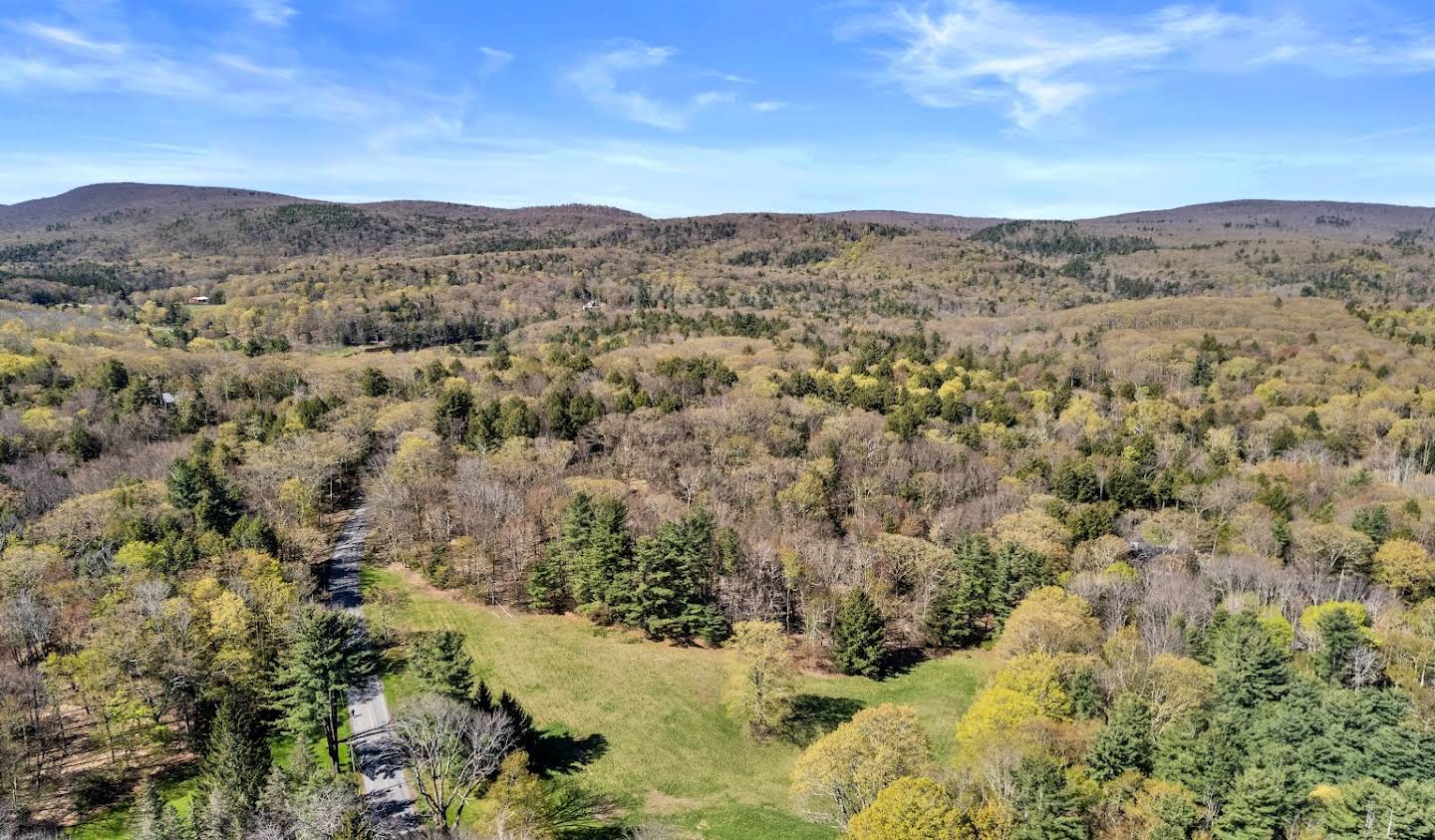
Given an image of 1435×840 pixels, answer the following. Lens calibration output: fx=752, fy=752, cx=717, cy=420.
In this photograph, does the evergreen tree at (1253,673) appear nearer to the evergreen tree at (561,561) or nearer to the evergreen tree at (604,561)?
the evergreen tree at (604,561)

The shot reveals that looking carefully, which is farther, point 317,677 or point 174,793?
point 317,677

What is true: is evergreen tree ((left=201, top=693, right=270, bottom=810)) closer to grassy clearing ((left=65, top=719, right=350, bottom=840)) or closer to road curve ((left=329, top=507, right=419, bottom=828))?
grassy clearing ((left=65, top=719, right=350, bottom=840))

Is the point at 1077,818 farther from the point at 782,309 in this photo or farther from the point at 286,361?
the point at 782,309

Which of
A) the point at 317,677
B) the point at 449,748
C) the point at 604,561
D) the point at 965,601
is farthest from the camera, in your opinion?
the point at 604,561

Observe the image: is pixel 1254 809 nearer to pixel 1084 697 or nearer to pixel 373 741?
pixel 1084 697

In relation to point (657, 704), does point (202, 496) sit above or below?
above

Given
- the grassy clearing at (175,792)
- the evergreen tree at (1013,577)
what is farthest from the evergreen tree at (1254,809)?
the grassy clearing at (175,792)

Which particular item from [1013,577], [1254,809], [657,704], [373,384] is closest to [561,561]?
[657,704]
